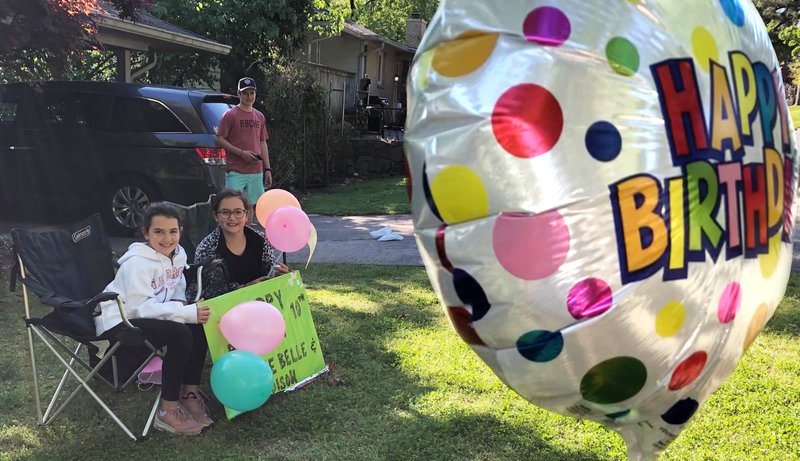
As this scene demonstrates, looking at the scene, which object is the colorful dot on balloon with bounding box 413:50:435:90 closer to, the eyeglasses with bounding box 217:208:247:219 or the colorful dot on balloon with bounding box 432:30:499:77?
the colorful dot on balloon with bounding box 432:30:499:77

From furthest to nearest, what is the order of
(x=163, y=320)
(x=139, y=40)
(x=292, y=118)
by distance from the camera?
(x=292, y=118) < (x=139, y=40) < (x=163, y=320)

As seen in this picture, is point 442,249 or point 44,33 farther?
point 44,33

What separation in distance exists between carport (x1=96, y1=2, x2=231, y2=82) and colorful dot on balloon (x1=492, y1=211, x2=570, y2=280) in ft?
26.4

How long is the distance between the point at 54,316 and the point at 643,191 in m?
2.80

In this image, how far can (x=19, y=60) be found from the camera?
6.02 m

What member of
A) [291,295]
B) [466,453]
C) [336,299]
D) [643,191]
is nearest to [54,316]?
[291,295]

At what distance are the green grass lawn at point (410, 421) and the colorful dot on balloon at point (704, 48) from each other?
6.28 feet

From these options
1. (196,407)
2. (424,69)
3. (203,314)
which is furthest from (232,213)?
(424,69)

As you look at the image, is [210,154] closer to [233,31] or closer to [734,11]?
[734,11]

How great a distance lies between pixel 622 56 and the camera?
4.82 feet

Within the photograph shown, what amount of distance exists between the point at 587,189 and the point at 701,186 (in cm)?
30

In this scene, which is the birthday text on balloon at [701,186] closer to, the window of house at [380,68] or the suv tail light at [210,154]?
the suv tail light at [210,154]

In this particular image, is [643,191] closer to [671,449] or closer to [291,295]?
[671,449]

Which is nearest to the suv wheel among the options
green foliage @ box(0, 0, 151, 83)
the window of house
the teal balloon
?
green foliage @ box(0, 0, 151, 83)
